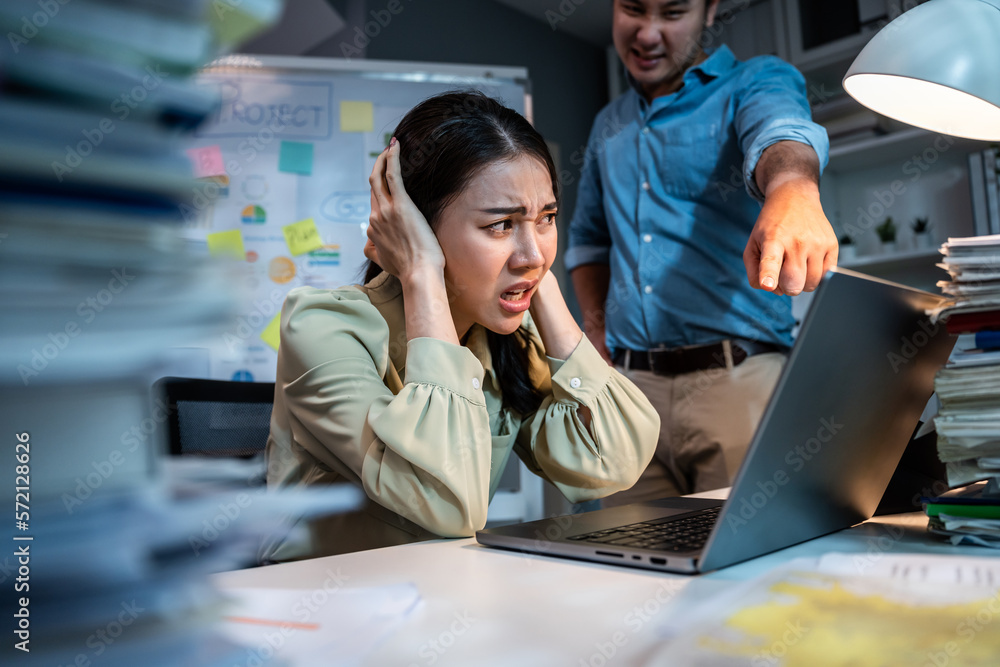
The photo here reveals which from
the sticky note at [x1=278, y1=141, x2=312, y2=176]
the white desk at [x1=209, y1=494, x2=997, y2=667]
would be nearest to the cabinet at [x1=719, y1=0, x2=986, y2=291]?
the sticky note at [x1=278, y1=141, x2=312, y2=176]

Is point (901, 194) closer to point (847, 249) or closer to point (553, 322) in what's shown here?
point (847, 249)

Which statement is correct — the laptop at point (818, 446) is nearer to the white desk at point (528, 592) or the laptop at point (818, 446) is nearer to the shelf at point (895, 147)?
the white desk at point (528, 592)

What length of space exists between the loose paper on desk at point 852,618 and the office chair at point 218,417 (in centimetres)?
98

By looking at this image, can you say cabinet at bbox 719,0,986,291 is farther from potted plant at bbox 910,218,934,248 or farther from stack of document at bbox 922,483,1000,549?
stack of document at bbox 922,483,1000,549

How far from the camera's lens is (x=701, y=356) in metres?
1.45

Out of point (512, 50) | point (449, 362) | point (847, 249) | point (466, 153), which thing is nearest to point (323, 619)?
point (449, 362)

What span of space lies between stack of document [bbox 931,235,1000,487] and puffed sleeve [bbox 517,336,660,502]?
1.48ft

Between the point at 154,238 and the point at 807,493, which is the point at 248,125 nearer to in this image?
the point at 807,493

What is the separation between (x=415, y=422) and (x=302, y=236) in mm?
1727

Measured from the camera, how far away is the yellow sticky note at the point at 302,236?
2.35 meters

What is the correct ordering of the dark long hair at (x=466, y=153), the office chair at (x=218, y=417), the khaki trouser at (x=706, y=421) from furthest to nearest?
the khaki trouser at (x=706, y=421) → the office chair at (x=218, y=417) → the dark long hair at (x=466, y=153)

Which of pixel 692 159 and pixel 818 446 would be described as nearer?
pixel 818 446

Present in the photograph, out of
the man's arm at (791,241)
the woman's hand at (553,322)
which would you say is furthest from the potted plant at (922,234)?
the woman's hand at (553,322)

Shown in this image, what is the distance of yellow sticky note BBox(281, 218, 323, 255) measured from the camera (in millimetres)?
2350
